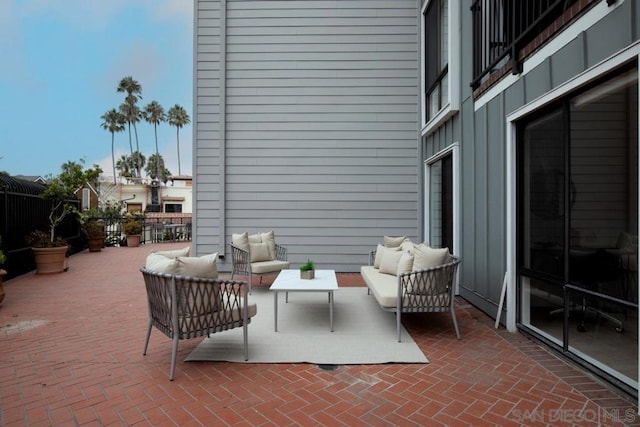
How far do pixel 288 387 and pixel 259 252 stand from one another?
3494 mm

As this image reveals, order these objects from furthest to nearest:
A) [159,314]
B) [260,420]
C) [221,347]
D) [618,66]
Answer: [221,347], [159,314], [618,66], [260,420]

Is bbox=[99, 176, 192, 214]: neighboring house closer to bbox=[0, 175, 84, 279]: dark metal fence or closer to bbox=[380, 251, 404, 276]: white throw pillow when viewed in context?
bbox=[0, 175, 84, 279]: dark metal fence

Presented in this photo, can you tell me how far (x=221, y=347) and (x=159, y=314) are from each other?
2.25 ft

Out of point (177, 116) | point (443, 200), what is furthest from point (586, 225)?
point (177, 116)

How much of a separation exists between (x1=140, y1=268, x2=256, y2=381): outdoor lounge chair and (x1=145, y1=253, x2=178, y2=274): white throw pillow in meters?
0.09

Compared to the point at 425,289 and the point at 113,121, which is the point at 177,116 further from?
the point at 425,289

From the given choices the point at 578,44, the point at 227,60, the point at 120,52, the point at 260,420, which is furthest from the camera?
the point at 120,52

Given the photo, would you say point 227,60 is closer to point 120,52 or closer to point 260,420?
point 260,420

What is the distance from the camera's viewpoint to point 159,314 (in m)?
2.89

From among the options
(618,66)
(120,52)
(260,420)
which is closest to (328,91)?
(618,66)

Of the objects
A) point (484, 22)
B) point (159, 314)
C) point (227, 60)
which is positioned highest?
point (227, 60)

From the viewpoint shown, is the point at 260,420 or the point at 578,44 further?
the point at 578,44

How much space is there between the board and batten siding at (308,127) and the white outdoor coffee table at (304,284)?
253cm

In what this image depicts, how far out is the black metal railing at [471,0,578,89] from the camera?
10.9 ft
